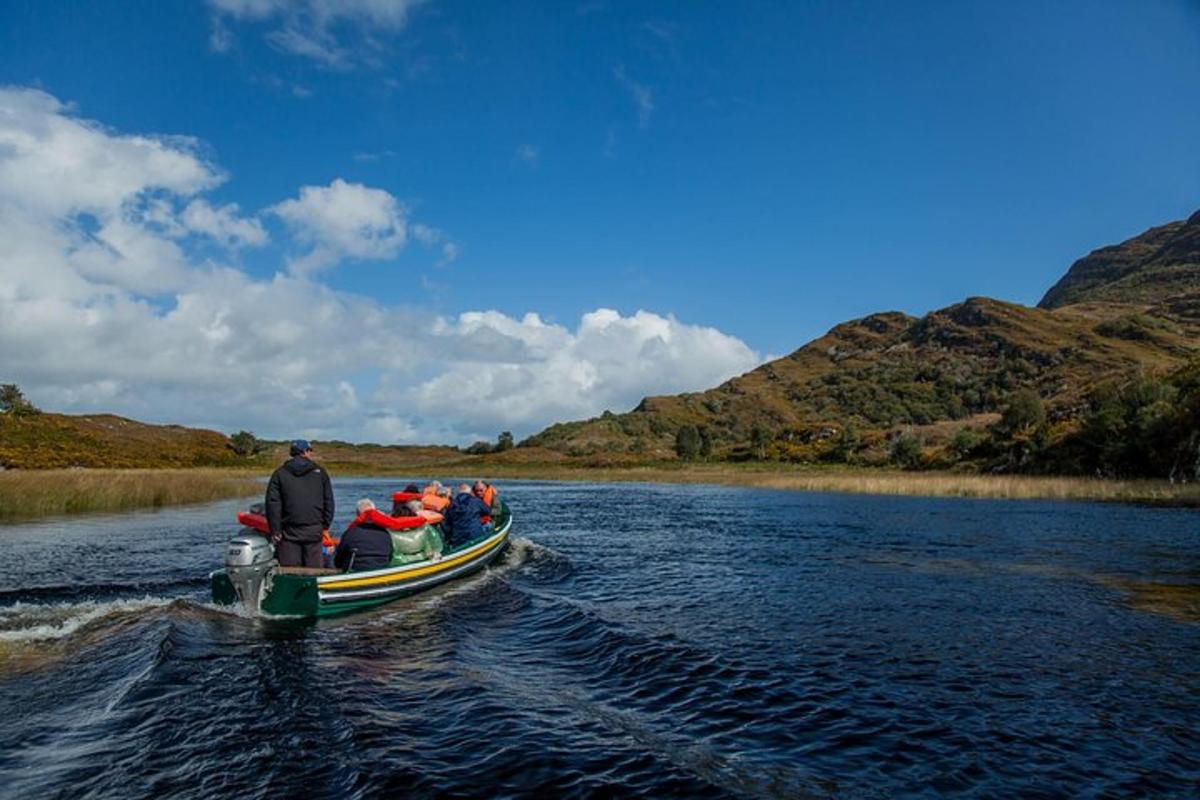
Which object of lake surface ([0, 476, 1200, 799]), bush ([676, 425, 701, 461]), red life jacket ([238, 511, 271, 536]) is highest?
bush ([676, 425, 701, 461])

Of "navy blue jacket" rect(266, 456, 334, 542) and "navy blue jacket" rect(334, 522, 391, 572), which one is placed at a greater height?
"navy blue jacket" rect(266, 456, 334, 542)

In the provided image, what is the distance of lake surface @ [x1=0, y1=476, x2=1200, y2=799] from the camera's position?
7.14 metres

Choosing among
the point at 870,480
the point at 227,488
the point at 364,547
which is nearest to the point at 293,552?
the point at 364,547

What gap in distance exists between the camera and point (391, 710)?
8969 millimetres

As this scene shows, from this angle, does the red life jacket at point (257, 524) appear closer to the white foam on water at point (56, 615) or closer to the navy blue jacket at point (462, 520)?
the white foam on water at point (56, 615)

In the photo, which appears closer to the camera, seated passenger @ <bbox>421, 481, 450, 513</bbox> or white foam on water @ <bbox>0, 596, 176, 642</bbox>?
white foam on water @ <bbox>0, 596, 176, 642</bbox>

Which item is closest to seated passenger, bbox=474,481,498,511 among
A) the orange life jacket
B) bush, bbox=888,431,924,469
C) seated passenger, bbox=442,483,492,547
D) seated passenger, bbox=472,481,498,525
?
seated passenger, bbox=472,481,498,525

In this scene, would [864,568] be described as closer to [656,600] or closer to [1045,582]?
[1045,582]

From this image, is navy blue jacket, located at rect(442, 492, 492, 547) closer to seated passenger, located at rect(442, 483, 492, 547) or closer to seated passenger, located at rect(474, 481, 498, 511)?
seated passenger, located at rect(442, 483, 492, 547)

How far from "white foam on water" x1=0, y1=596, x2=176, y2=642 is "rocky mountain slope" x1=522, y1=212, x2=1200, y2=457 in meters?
99.6

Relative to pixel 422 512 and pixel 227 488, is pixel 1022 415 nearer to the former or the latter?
pixel 227 488

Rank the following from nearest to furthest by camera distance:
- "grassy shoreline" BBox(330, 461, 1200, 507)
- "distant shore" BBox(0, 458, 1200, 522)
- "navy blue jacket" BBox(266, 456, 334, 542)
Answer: "navy blue jacket" BBox(266, 456, 334, 542), "distant shore" BBox(0, 458, 1200, 522), "grassy shoreline" BBox(330, 461, 1200, 507)

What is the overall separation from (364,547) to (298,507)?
1805 mm

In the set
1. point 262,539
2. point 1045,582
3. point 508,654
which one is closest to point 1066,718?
point 508,654
